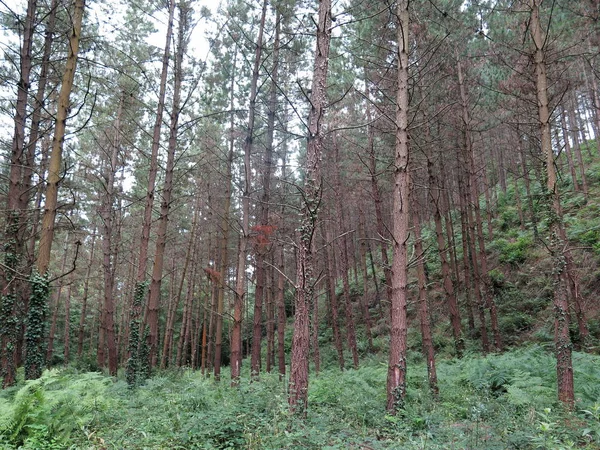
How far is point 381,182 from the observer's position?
19.5 m

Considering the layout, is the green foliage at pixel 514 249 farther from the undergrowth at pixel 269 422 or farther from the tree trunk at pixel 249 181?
the tree trunk at pixel 249 181

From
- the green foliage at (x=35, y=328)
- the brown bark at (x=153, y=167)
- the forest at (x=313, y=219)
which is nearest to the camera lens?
the forest at (x=313, y=219)

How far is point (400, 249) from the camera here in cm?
664

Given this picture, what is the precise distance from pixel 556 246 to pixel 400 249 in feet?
8.73

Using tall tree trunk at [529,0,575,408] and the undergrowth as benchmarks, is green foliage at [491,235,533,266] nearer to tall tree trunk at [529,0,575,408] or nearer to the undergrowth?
the undergrowth

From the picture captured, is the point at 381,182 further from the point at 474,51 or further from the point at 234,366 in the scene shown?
the point at 234,366

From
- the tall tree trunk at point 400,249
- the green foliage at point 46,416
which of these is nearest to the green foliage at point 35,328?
the green foliage at point 46,416

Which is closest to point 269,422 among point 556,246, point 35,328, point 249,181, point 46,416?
point 46,416

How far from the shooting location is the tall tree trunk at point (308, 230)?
16.6 feet

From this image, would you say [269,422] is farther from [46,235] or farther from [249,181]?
[249,181]

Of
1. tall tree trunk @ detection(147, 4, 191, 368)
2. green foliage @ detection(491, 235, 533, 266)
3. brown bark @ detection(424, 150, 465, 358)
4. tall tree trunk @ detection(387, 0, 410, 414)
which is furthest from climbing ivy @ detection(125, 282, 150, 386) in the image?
green foliage @ detection(491, 235, 533, 266)

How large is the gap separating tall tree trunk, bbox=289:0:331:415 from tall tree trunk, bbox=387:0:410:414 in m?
1.86

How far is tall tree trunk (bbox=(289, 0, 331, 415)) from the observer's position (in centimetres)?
506

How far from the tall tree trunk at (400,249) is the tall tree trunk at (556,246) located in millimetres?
2445
